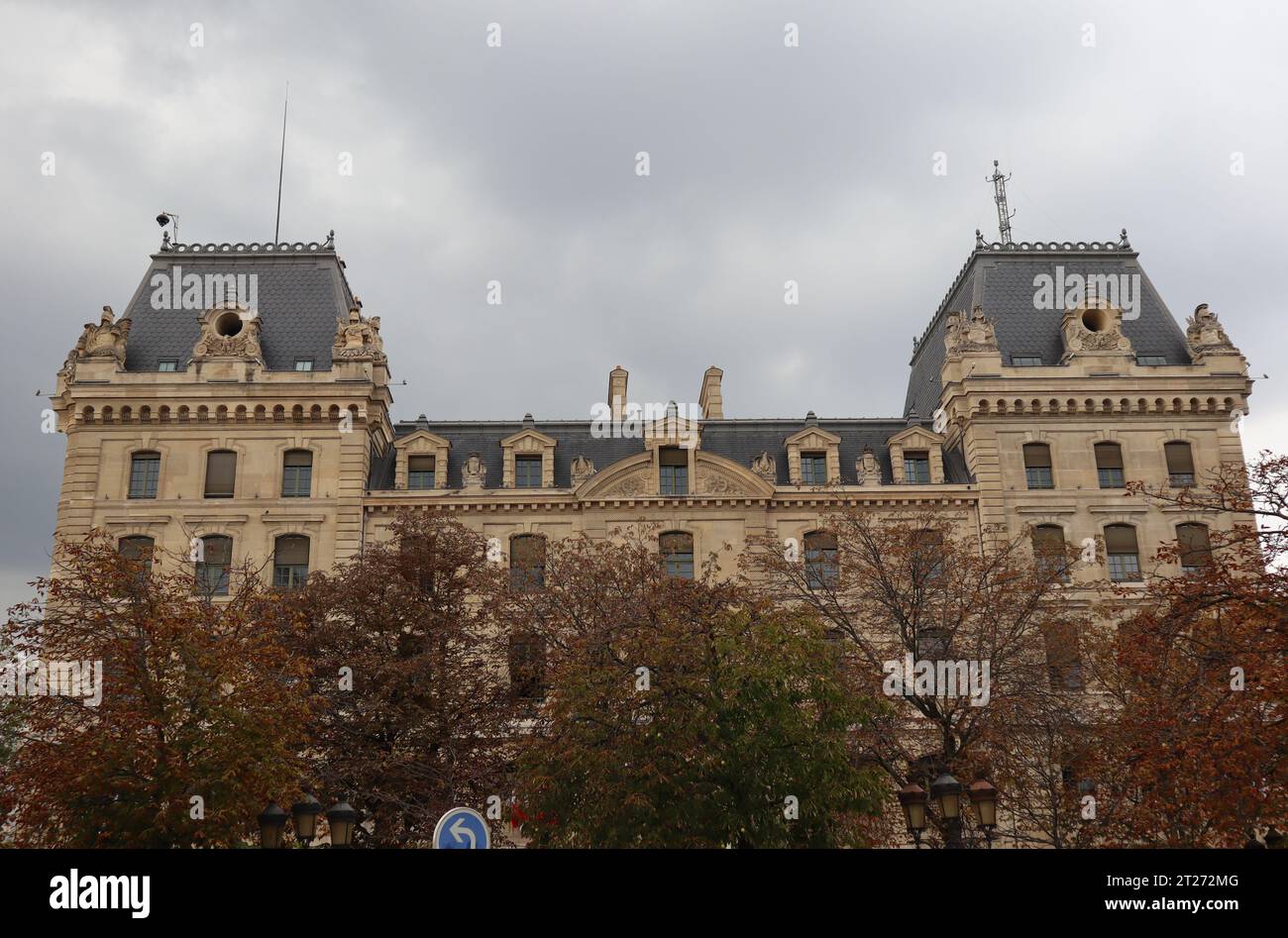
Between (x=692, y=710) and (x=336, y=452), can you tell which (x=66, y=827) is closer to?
(x=692, y=710)

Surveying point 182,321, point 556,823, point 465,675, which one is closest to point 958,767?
point 556,823

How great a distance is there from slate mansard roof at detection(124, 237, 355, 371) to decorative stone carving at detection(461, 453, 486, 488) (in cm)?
675

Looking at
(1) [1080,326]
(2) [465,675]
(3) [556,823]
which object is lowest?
(3) [556,823]

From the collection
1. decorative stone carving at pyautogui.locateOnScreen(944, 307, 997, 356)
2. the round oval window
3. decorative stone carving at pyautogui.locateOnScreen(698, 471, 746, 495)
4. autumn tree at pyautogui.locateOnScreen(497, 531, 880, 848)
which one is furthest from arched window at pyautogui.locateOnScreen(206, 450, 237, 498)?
decorative stone carving at pyautogui.locateOnScreen(944, 307, 997, 356)

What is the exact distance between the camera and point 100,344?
41.2 m

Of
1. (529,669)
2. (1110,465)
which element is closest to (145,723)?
(529,669)

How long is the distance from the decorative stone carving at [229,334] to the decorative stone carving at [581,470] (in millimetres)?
11992

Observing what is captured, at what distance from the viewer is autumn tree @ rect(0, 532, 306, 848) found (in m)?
21.7

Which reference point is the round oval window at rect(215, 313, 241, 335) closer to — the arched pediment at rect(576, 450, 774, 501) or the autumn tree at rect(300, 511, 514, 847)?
the autumn tree at rect(300, 511, 514, 847)

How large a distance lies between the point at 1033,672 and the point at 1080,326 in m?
17.8

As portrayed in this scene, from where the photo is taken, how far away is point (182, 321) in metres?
43.5

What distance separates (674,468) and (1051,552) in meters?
13.5

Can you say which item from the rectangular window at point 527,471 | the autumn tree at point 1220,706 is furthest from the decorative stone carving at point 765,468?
the autumn tree at point 1220,706

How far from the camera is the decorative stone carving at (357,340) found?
41469 millimetres
